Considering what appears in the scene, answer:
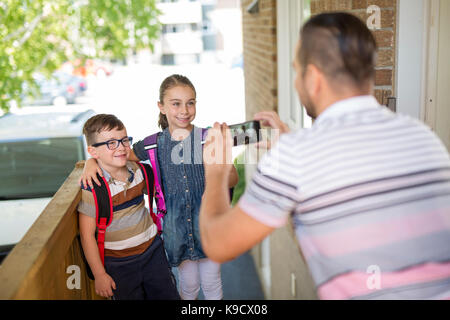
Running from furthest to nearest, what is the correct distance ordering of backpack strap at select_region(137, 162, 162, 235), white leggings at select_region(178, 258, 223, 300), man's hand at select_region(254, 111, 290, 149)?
white leggings at select_region(178, 258, 223, 300), backpack strap at select_region(137, 162, 162, 235), man's hand at select_region(254, 111, 290, 149)

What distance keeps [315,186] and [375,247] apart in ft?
0.66

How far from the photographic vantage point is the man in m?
1.23

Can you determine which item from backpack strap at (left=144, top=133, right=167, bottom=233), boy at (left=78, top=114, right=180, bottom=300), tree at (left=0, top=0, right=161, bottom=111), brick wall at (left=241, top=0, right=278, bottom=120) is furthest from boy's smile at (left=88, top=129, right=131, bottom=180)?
tree at (left=0, top=0, right=161, bottom=111)

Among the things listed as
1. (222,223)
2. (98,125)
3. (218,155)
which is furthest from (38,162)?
(222,223)

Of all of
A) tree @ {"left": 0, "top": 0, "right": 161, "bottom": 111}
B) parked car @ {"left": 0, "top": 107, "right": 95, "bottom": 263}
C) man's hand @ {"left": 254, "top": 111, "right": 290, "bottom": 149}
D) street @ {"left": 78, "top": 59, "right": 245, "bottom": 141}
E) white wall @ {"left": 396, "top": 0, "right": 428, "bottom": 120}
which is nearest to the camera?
man's hand @ {"left": 254, "top": 111, "right": 290, "bottom": 149}

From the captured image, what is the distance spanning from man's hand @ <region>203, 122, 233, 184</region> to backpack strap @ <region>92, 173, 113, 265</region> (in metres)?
0.76

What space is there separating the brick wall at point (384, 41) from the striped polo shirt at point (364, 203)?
1.49 m

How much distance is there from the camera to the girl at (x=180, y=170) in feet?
7.77

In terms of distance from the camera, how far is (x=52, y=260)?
1.82 m

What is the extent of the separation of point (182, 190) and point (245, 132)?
0.51m

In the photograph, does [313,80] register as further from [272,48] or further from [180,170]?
[272,48]

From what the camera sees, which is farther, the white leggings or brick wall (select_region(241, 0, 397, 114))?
brick wall (select_region(241, 0, 397, 114))

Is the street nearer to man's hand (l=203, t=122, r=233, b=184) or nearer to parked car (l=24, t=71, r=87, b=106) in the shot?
parked car (l=24, t=71, r=87, b=106)

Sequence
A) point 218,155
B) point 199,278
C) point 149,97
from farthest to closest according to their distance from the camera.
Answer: point 149,97
point 199,278
point 218,155
